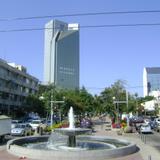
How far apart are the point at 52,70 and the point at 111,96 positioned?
4524 inches

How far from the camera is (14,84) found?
10994cm

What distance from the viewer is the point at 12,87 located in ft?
355

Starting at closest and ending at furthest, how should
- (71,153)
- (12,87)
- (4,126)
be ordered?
(71,153), (4,126), (12,87)

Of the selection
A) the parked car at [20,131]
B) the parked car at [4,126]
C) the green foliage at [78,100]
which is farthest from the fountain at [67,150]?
the green foliage at [78,100]

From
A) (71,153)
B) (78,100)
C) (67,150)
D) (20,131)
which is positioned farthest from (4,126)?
(78,100)

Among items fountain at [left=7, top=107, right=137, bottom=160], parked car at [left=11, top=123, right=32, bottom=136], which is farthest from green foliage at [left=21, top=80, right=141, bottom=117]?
fountain at [left=7, top=107, right=137, bottom=160]

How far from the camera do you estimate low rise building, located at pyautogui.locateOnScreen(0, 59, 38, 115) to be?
327ft

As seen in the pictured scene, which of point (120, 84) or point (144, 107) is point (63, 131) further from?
point (144, 107)

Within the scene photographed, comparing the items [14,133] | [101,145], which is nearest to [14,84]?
[14,133]

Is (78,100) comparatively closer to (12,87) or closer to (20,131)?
(12,87)

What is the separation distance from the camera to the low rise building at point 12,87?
99.8 metres

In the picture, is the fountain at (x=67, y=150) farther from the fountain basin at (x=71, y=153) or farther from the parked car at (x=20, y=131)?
the parked car at (x=20, y=131)

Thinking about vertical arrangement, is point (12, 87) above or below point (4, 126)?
above

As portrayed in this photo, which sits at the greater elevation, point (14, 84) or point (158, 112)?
point (14, 84)
